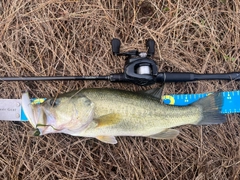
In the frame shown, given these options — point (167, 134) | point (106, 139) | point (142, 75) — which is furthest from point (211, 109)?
point (106, 139)

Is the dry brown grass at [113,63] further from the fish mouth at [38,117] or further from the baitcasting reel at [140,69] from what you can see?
the fish mouth at [38,117]

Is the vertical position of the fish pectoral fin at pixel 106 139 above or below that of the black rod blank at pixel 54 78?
below

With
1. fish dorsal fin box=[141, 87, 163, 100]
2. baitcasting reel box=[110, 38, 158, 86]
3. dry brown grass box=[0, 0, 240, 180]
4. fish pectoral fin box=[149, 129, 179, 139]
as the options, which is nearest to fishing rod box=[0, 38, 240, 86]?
baitcasting reel box=[110, 38, 158, 86]

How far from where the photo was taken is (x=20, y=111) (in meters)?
3.26

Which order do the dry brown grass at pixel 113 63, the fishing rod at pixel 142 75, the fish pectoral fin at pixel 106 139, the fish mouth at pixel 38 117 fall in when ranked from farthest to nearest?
1. the dry brown grass at pixel 113 63
2. the fish pectoral fin at pixel 106 139
3. the fishing rod at pixel 142 75
4. the fish mouth at pixel 38 117

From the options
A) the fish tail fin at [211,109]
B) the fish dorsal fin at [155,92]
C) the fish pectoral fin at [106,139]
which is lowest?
the fish pectoral fin at [106,139]

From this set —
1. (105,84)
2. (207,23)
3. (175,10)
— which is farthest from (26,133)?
(207,23)

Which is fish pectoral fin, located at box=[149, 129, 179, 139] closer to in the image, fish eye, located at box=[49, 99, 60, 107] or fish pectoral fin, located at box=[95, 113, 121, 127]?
fish pectoral fin, located at box=[95, 113, 121, 127]

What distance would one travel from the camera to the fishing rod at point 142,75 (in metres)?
2.86

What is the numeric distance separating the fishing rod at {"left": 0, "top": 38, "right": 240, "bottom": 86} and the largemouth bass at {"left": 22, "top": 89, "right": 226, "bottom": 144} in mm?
173

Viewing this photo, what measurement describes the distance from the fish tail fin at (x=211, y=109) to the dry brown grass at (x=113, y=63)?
31 cm

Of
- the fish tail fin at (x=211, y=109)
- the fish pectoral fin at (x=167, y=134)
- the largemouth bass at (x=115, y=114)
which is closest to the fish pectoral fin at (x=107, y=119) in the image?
the largemouth bass at (x=115, y=114)

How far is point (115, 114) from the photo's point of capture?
2.88m

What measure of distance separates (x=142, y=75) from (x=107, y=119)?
60 cm
